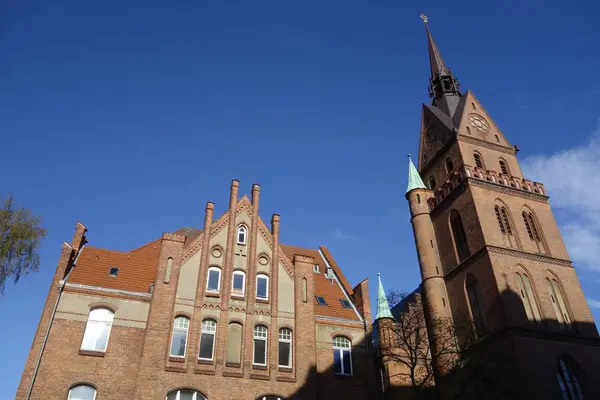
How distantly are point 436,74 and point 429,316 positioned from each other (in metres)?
25.7

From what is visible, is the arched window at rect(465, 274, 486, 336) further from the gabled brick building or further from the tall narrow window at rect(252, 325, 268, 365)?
the tall narrow window at rect(252, 325, 268, 365)

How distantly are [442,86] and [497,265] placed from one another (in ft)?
73.9

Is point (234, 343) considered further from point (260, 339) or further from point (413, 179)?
point (413, 179)

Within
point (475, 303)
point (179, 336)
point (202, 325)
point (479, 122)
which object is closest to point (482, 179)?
point (479, 122)

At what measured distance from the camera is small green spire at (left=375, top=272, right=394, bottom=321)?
28.8 metres

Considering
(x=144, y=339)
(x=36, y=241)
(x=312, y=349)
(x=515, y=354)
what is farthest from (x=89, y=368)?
(x=515, y=354)

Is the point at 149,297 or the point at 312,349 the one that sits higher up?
the point at 149,297

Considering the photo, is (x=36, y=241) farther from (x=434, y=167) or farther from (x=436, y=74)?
(x=436, y=74)

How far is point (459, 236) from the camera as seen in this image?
34.5m

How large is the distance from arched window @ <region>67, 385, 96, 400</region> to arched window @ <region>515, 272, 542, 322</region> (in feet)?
73.9

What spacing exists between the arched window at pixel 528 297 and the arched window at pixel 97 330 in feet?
72.3

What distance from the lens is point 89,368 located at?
21375 mm

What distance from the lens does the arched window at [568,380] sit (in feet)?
87.5

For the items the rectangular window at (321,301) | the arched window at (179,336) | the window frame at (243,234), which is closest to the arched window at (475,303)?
the rectangular window at (321,301)
